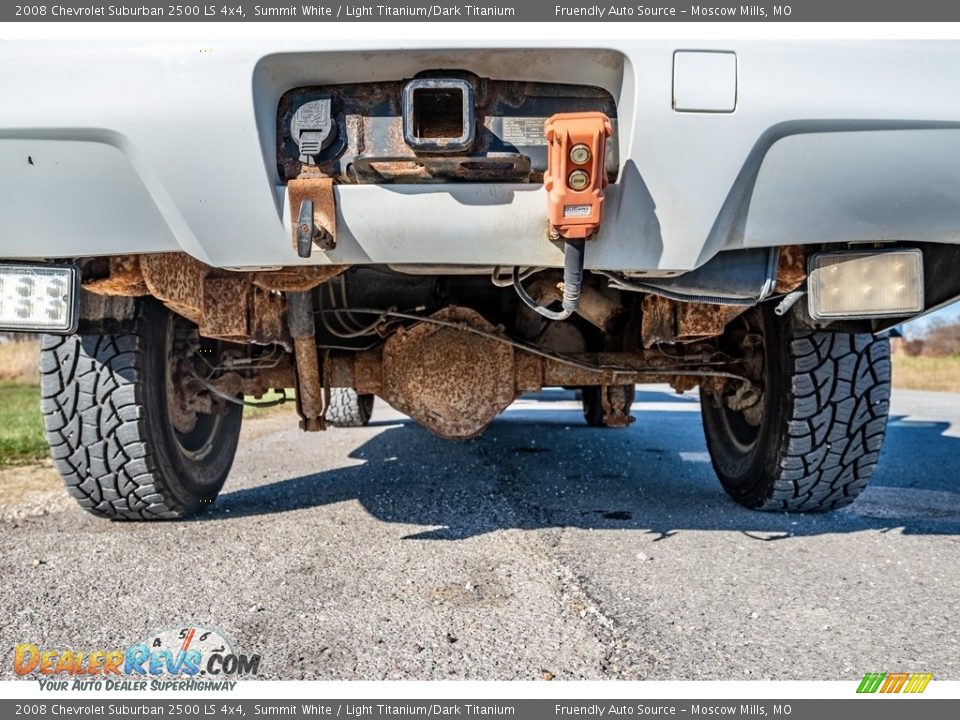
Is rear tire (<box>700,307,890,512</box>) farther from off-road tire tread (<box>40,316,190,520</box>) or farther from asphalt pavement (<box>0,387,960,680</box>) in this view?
off-road tire tread (<box>40,316,190,520</box>)

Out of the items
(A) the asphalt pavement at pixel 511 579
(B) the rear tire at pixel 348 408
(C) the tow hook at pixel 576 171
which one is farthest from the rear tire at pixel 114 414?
(B) the rear tire at pixel 348 408

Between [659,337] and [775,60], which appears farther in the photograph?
[659,337]

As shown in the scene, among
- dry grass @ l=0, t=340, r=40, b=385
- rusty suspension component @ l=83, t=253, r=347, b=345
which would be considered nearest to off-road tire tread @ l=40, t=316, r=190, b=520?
rusty suspension component @ l=83, t=253, r=347, b=345

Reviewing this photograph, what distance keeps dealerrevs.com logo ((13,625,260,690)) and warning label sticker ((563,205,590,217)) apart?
92 cm

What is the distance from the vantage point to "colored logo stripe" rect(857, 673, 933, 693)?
102 cm

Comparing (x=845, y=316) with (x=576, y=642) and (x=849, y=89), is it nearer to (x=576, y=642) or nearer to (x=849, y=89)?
(x=849, y=89)

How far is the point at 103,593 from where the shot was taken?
1.40 m

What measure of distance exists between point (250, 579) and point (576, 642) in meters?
0.77

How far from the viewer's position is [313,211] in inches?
45.5

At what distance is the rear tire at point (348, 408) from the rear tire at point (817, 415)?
2848 millimetres

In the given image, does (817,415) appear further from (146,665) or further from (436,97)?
(146,665)

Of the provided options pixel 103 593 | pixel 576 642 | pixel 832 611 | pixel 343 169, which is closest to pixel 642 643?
pixel 576 642

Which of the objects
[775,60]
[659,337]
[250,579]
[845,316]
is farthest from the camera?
[659,337]

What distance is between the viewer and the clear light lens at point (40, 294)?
1333mm
